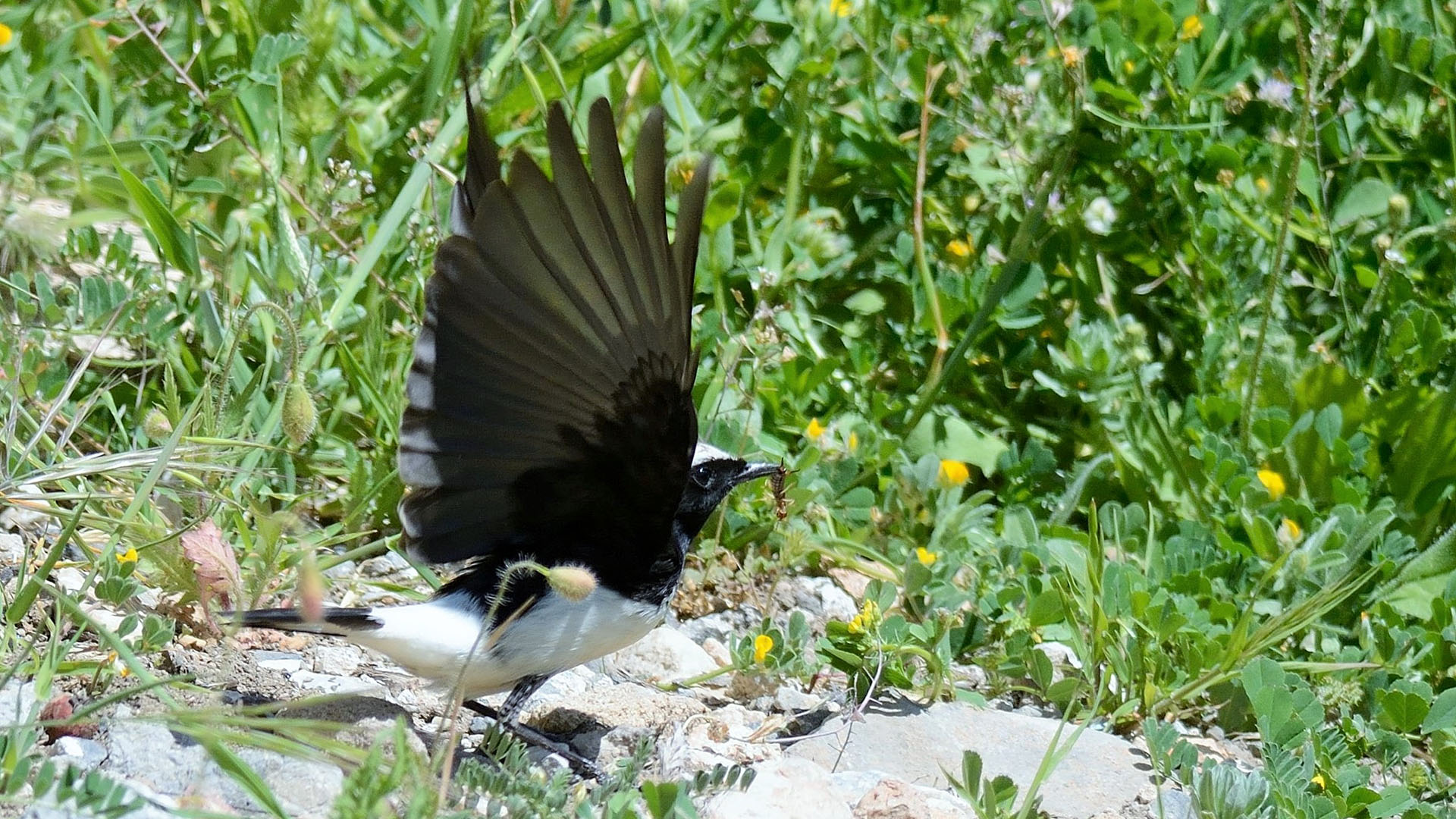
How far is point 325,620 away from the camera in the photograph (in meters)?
2.45

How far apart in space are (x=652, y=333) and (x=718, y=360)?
1.41m

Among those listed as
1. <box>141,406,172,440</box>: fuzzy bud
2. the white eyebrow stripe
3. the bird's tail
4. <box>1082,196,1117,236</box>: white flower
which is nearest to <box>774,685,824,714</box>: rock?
the white eyebrow stripe

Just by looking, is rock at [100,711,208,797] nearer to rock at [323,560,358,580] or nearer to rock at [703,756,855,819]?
rock at [703,756,855,819]

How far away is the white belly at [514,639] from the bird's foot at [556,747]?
9 cm

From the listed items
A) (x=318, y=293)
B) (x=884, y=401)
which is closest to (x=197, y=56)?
(x=318, y=293)

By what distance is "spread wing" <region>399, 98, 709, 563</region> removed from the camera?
219cm

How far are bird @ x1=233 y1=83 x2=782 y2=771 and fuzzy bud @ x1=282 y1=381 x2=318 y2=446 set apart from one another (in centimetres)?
18

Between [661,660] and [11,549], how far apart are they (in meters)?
1.31

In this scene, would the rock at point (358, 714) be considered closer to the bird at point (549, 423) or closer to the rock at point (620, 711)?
the bird at point (549, 423)

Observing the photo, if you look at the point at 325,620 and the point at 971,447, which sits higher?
the point at 325,620

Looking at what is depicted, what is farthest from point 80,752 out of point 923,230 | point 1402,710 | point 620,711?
point 923,230

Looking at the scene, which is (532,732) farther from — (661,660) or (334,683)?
(661,660)

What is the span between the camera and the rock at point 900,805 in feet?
7.79

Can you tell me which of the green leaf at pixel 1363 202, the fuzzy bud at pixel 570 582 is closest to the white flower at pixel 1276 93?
the green leaf at pixel 1363 202
